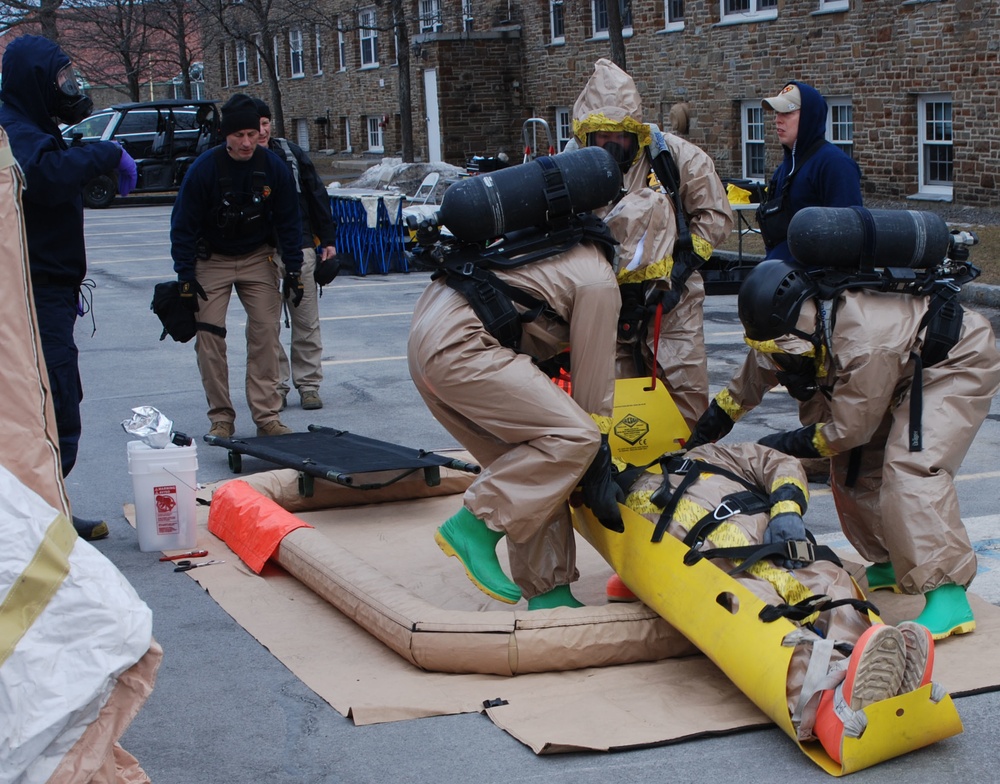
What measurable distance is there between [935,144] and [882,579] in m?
14.9

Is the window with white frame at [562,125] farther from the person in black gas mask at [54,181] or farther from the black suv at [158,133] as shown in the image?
the person in black gas mask at [54,181]

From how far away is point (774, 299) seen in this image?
4305 mm

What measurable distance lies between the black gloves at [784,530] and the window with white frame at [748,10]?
18.3 metres

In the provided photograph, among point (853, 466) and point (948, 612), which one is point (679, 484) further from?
point (948, 612)

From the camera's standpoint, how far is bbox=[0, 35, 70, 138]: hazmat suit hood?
513 cm

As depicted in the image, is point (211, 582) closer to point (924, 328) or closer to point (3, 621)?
point (3, 621)

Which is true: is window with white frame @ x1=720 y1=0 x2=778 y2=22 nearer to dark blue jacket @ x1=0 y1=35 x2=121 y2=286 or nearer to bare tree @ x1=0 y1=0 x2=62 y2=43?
bare tree @ x1=0 y1=0 x2=62 y2=43

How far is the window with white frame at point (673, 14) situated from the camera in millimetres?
23266

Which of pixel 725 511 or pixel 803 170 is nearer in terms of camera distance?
pixel 725 511

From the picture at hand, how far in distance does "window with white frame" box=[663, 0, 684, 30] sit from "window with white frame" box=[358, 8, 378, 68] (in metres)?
12.5

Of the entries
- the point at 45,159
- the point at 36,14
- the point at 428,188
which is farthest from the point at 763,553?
the point at 36,14

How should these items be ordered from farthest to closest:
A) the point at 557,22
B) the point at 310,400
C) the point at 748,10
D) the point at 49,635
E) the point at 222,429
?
1. the point at 557,22
2. the point at 748,10
3. the point at 310,400
4. the point at 222,429
5. the point at 49,635

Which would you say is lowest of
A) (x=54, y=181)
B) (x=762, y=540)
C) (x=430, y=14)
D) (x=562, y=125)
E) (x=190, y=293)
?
(x=762, y=540)

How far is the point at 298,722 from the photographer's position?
3.85 metres
